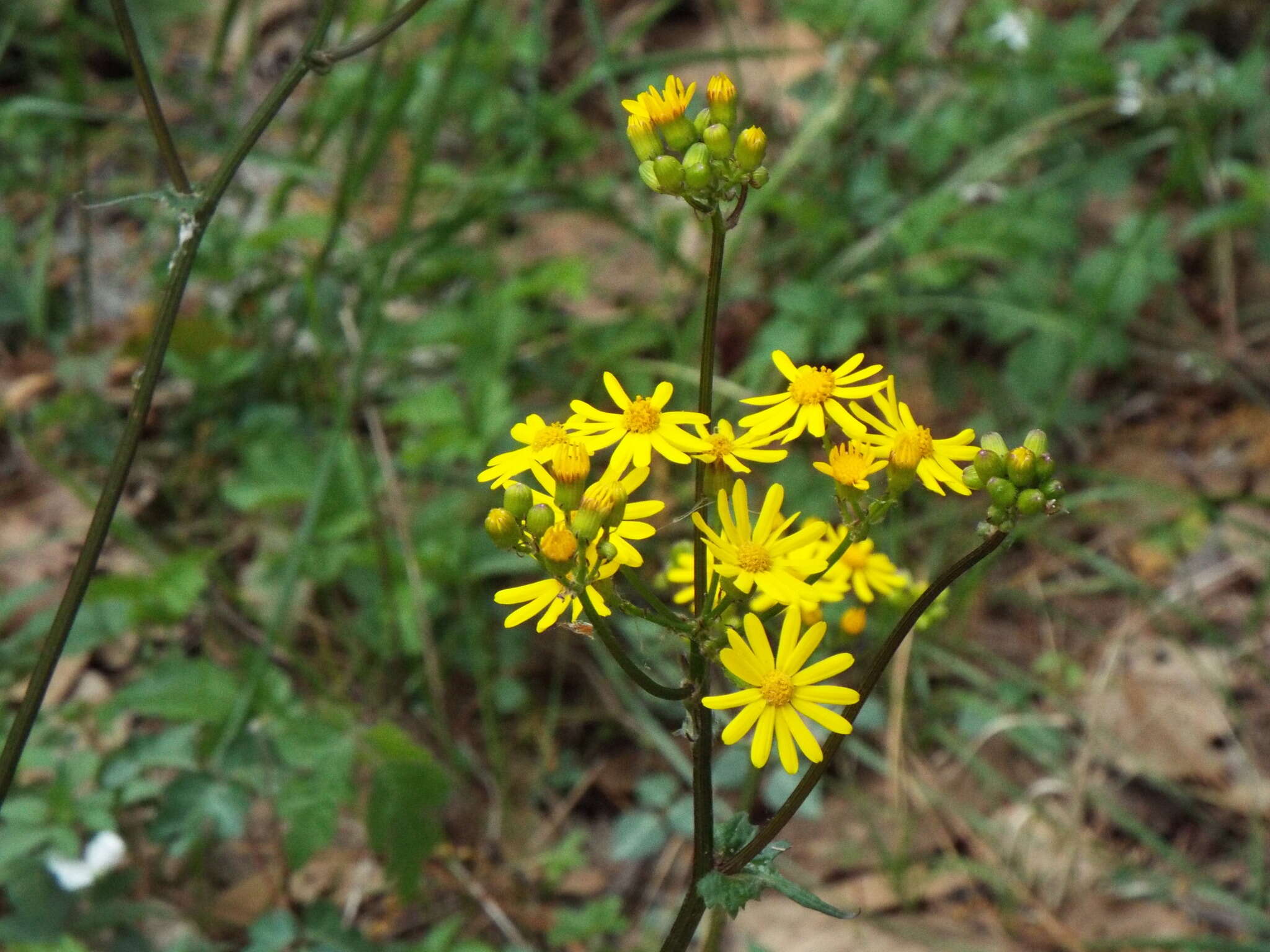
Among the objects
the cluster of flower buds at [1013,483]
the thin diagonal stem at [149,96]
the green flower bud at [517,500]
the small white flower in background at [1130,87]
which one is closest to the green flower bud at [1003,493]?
the cluster of flower buds at [1013,483]

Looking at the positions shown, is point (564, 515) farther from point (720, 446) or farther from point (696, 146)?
point (696, 146)

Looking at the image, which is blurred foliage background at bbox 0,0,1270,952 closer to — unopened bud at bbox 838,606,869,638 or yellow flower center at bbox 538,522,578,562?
unopened bud at bbox 838,606,869,638

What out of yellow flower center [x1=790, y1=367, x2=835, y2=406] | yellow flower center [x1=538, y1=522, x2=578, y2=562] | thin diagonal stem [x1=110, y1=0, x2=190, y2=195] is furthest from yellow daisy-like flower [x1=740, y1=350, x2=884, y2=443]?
thin diagonal stem [x1=110, y1=0, x2=190, y2=195]

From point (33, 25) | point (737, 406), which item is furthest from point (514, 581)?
point (33, 25)

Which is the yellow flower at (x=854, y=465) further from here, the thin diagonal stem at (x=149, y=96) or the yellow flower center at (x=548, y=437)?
the thin diagonal stem at (x=149, y=96)

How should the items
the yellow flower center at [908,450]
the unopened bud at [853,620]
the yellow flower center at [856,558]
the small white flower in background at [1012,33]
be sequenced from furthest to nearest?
1. the small white flower in background at [1012,33]
2. the unopened bud at [853,620]
3. the yellow flower center at [856,558]
4. the yellow flower center at [908,450]

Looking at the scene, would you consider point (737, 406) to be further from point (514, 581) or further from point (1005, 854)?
point (1005, 854)
